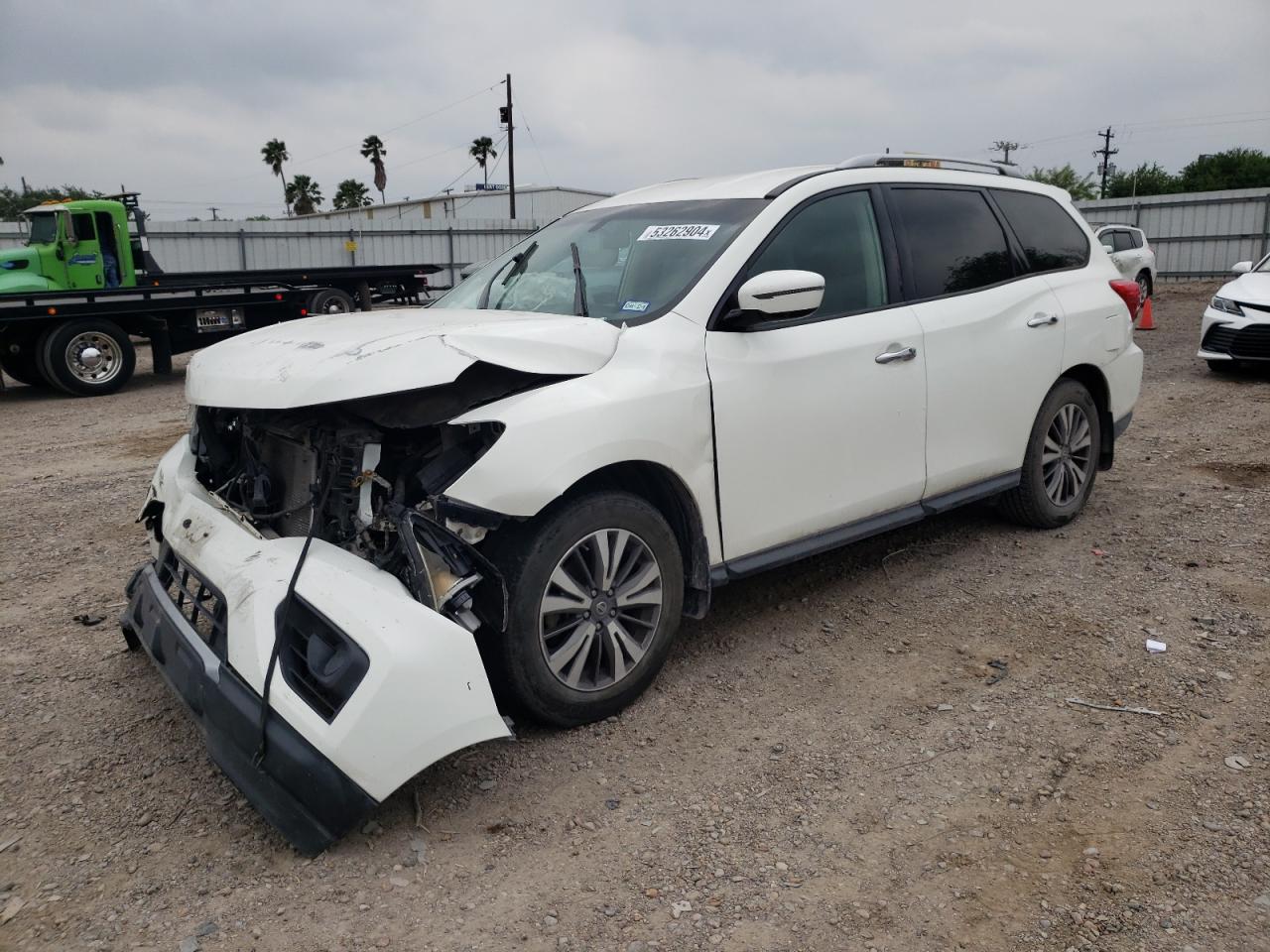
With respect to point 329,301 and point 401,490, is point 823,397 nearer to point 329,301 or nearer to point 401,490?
point 401,490

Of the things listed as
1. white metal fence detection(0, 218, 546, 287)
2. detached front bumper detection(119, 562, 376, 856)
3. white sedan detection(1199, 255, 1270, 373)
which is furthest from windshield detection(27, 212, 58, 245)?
white sedan detection(1199, 255, 1270, 373)

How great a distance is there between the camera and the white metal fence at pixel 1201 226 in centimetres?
2350

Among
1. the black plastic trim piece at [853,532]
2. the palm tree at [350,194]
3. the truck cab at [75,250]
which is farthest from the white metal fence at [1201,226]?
the palm tree at [350,194]

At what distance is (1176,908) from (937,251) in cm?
288

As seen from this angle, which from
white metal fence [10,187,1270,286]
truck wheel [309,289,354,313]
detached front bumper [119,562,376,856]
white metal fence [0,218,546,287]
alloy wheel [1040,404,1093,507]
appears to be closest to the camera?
detached front bumper [119,562,376,856]

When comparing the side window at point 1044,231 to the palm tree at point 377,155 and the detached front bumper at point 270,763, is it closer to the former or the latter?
the detached front bumper at point 270,763

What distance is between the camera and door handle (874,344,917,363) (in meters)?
3.97

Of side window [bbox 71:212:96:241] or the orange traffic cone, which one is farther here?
the orange traffic cone

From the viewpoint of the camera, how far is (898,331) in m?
4.07

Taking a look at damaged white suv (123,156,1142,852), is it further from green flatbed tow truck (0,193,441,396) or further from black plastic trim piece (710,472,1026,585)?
green flatbed tow truck (0,193,441,396)

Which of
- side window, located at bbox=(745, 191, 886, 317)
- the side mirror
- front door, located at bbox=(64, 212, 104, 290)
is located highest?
front door, located at bbox=(64, 212, 104, 290)

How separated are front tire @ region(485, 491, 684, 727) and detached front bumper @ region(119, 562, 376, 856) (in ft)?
2.20

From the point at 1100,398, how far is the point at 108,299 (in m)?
11.6

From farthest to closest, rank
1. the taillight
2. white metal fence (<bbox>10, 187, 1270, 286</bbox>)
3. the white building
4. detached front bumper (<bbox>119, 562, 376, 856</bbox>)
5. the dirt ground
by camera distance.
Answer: the white building
white metal fence (<bbox>10, 187, 1270, 286</bbox>)
the taillight
detached front bumper (<bbox>119, 562, 376, 856</bbox>)
the dirt ground
